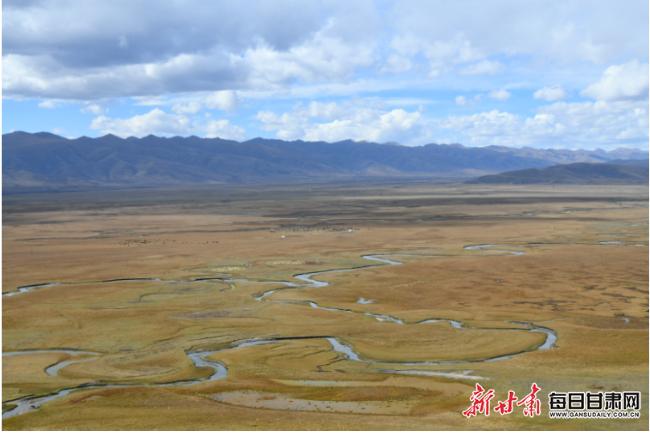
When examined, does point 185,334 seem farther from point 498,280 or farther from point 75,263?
point 75,263

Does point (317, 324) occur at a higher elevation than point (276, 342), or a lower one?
higher

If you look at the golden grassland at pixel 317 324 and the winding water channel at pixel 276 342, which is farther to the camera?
the winding water channel at pixel 276 342

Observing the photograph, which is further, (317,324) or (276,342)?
(317,324)

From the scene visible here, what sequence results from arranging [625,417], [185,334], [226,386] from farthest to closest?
[185,334] → [226,386] → [625,417]

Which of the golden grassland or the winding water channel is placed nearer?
the golden grassland

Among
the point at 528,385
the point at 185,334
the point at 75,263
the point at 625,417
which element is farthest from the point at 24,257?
the point at 625,417

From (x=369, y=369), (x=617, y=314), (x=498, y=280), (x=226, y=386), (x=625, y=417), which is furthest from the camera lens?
(x=498, y=280)

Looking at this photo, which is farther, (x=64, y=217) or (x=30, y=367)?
(x=64, y=217)
